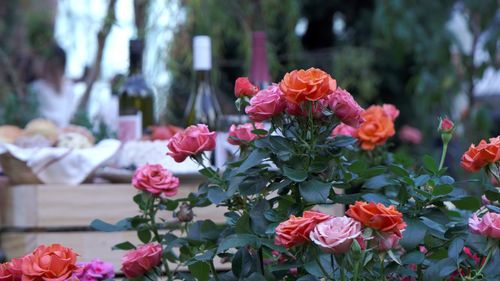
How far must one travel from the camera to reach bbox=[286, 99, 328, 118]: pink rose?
871mm

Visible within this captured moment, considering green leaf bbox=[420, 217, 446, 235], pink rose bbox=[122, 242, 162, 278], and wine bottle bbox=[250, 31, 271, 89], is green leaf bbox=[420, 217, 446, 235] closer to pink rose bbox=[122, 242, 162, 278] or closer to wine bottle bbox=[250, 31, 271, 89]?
pink rose bbox=[122, 242, 162, 278]

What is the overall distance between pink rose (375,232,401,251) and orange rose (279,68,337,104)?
173 millimetres

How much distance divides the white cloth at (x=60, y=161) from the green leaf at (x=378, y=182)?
60 centimetres

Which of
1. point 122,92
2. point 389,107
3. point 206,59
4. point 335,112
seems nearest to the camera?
point 335,112

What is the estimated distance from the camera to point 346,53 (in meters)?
4.77

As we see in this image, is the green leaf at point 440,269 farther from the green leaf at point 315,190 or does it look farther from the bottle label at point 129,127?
the bottle label at point 129,127

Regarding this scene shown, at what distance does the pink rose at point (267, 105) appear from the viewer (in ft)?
2.88

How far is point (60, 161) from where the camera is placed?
1.40 metres

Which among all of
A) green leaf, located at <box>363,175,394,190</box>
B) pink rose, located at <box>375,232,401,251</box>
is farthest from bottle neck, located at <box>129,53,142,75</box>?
pink rose, located at <box>375,232,401,251</box>

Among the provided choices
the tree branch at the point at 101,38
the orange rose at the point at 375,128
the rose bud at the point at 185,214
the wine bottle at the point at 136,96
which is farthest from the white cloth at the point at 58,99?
the rose bud at the point at 185,214

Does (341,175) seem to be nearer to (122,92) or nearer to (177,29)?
(122,92)

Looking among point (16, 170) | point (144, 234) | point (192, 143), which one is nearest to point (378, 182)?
point (192, 143)

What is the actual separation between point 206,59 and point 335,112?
0.77 meters

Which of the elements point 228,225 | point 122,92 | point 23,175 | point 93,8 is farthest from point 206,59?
point 93,8
